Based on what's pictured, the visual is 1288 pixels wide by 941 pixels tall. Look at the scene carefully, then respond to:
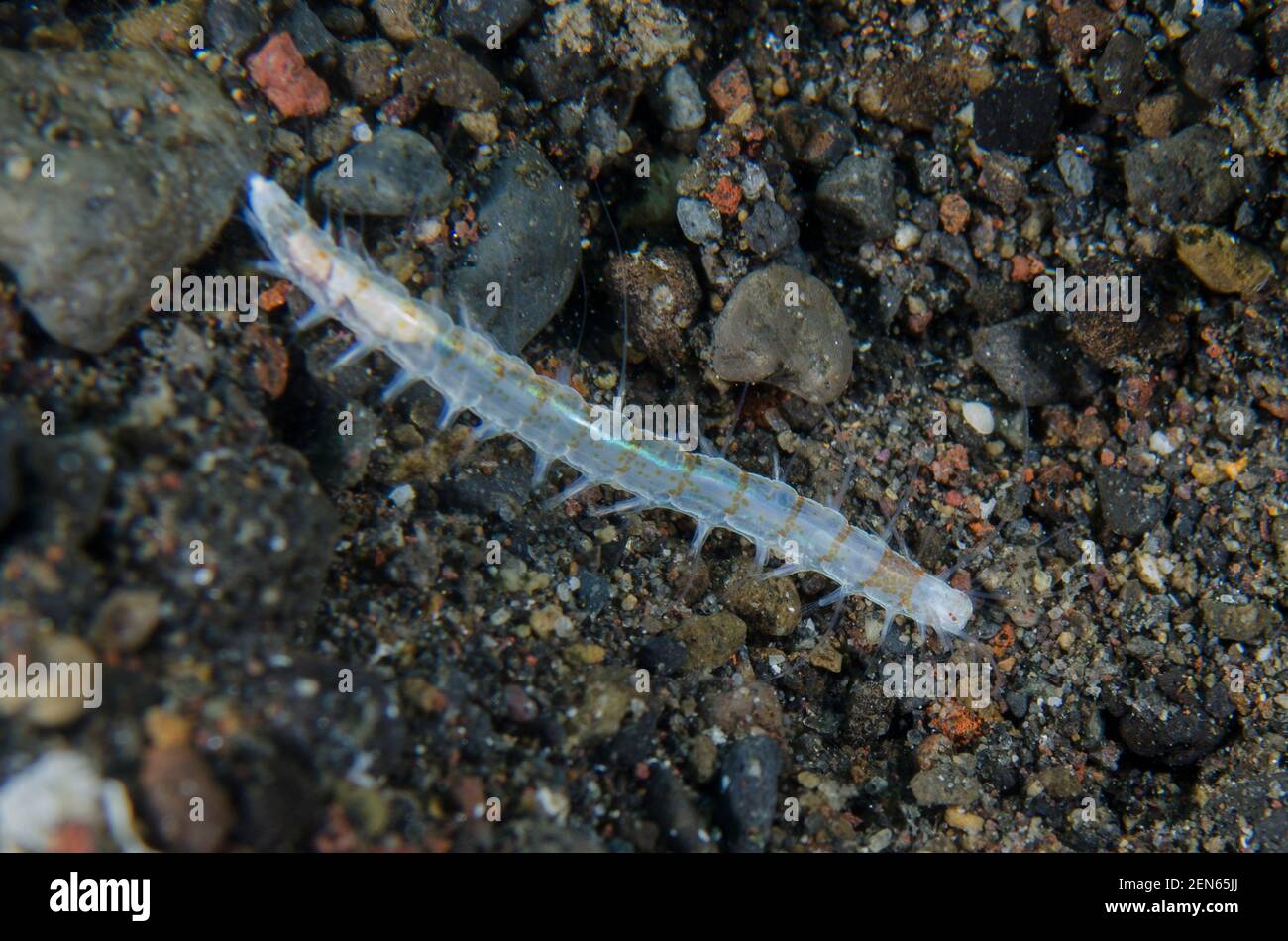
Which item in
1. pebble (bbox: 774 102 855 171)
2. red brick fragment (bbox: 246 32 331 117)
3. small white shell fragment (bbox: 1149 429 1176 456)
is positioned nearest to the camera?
red brick fragment (bbox: 246 32 331 117)

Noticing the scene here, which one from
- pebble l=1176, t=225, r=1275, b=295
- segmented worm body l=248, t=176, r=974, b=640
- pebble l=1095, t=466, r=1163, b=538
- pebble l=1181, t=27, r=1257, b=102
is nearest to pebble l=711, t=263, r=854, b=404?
segmented worm body l=248, t=176, r=974, b=640

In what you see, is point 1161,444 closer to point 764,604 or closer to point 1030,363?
point 1030,363

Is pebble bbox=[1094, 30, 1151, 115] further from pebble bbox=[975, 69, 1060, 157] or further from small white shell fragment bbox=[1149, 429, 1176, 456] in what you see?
small white shell fragment bbox=[1149, 429, 1176, 456]

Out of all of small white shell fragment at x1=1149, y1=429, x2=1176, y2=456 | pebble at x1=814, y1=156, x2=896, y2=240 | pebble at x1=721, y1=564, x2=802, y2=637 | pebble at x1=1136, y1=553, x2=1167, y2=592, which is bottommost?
pebble at x1=721, y1=564, x2=802, y2=637

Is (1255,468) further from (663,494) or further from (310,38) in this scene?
(310,38)

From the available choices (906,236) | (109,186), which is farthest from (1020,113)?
(109,186)

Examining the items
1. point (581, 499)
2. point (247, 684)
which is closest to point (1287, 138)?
point (581, 499)
